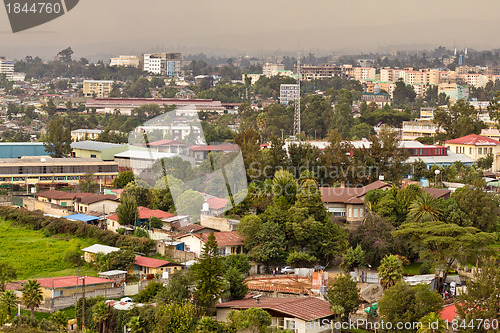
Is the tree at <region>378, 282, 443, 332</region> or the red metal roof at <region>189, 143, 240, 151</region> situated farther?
the red metal roof at <region>189, 143, 240, 151</region>

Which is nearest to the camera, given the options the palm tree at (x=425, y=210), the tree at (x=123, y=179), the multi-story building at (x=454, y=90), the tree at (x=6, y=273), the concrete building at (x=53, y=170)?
the tree at (x=6, y=273)

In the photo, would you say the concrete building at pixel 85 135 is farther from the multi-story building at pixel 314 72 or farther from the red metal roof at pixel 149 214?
the multi-story building at pixel 314 72

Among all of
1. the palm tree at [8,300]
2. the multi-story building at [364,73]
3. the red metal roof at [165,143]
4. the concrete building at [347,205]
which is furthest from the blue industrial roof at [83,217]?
the multi-story building at [364,73]

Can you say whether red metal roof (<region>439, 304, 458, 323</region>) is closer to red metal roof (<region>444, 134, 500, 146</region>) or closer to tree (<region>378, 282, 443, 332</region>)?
tree (<region>378, 282, 443, 332</region>)

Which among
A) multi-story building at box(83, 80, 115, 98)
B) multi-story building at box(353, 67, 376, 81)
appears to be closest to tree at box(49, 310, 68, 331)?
multi-story building at box(83, 80, 115, 98)

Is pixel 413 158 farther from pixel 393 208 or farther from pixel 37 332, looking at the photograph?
pixel 37 332

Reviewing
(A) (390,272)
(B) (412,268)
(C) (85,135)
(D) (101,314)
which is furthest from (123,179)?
(C) (85,135)
